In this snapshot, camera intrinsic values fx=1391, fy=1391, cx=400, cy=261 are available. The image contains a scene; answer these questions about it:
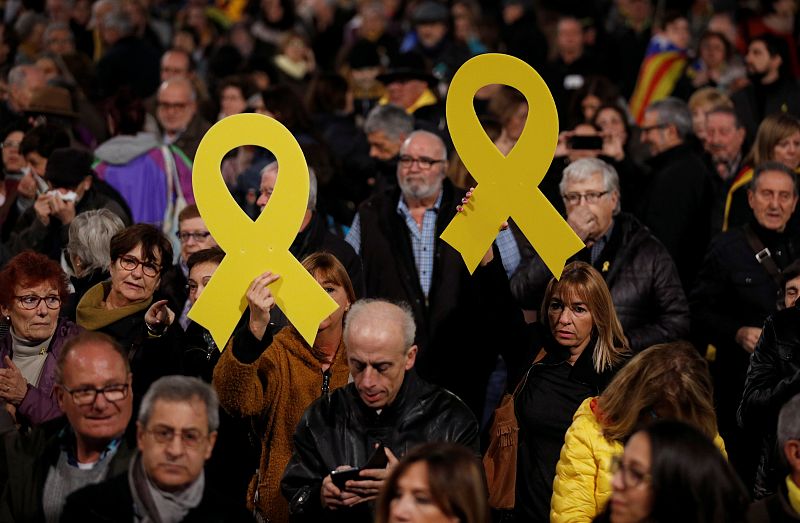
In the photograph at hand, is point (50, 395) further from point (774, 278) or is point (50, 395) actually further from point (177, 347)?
point (774, 278)

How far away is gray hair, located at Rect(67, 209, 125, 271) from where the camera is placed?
291 inches

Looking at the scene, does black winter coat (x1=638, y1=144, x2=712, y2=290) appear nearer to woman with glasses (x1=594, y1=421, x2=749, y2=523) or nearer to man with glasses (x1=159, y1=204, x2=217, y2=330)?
man with glasses (x1=159, y1=204, x2=217, y2=330)

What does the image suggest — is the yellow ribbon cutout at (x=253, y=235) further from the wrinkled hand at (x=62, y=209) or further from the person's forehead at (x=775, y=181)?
the person's forehead at (x=775, y=181)

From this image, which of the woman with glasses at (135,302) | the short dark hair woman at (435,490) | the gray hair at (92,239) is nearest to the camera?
the short dark hair woman at (435,490)

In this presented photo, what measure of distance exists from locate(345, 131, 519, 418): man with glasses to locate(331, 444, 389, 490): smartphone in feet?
7.17

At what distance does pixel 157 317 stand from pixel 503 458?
5.82ft

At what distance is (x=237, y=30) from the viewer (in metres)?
16.0

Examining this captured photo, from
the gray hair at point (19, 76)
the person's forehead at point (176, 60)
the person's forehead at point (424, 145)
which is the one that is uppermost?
the person's forehead at point (176, 60)

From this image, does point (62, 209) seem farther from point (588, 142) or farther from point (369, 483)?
point (369, 483)

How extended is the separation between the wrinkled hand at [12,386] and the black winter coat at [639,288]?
8.72ft

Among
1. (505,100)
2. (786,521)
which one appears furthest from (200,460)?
(505,100)

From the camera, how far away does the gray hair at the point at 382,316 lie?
18.6 ft

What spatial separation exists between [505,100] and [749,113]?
2.08 meters

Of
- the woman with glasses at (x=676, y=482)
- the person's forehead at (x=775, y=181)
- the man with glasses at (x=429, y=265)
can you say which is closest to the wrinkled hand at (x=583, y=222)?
the man with glasses at (x=429, y=265)
